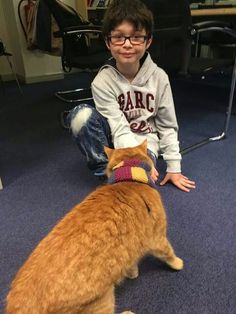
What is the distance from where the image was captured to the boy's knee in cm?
140

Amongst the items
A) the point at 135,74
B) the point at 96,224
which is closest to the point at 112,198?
the point at 96,224

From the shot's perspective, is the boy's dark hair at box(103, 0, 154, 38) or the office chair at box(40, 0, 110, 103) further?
the office chair at box(40, 0, 110, 103)

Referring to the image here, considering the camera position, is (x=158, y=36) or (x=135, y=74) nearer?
(x=135, y=74)

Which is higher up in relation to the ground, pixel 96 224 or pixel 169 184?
pixel 96 224

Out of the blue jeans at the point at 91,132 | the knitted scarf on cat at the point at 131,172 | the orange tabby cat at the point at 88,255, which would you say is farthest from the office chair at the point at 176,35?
the orange tabby cat at the point at 88,255

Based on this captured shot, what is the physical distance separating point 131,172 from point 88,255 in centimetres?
34

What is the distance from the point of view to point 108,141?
4.87 ft

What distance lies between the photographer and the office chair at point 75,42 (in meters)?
2.41

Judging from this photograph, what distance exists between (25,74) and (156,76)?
2.90 meters

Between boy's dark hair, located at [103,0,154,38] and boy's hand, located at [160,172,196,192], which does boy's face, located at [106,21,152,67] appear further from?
boy's hand, located at [160,172,196,192]

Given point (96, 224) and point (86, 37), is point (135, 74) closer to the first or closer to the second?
point (96, 224)

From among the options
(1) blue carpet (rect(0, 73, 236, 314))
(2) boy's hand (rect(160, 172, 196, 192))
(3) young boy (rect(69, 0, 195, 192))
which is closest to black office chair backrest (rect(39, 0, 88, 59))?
(1) blue carpet (rect(0, 73, 236, 314))

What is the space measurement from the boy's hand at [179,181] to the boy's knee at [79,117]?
0.53 m

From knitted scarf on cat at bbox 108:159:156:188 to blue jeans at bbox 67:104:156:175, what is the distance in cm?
37
